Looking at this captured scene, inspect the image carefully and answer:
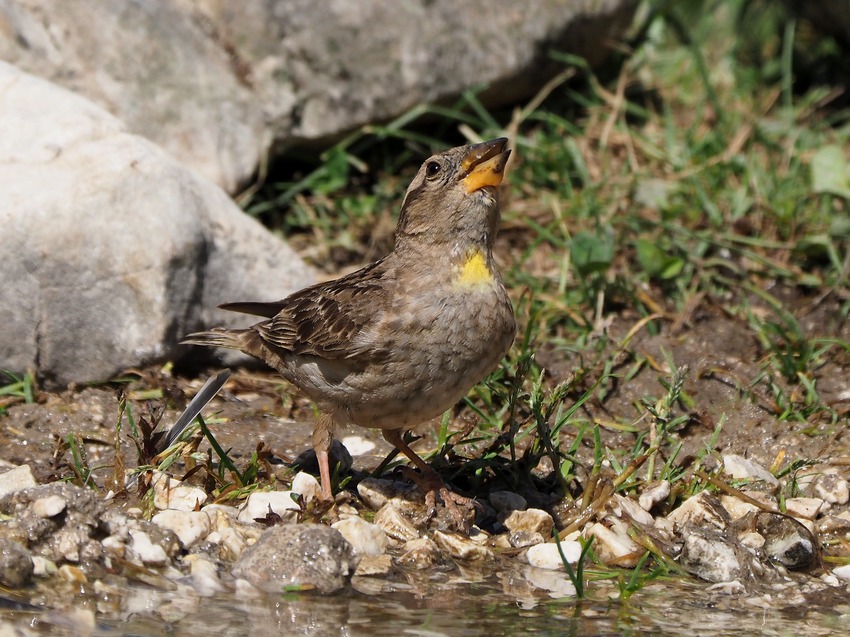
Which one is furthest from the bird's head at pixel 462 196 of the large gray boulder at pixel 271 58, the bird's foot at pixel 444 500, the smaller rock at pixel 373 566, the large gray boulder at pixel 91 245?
the large gray boulder at pixel 271 58

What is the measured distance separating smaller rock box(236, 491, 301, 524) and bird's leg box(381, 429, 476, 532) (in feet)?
1.84

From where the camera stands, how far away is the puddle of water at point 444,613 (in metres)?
3.79

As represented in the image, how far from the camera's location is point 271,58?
25.5 feet

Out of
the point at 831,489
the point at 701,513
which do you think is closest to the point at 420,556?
the point at 701,513

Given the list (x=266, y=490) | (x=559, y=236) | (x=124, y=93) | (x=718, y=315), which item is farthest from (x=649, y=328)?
(x=124, y=93)

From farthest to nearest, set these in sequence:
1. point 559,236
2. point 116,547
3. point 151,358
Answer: point 559,236 < point 151,358 < point 116,547

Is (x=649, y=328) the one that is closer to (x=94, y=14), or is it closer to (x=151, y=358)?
(x=151, y=358)

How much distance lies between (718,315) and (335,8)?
3.31 meters

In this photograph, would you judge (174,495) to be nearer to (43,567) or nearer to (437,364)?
(43,567)

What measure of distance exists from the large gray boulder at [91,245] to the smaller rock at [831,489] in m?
3.17

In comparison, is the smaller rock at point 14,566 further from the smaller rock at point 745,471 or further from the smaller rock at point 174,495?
the smaller rock at point 745,471

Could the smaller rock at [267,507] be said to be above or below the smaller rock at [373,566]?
above

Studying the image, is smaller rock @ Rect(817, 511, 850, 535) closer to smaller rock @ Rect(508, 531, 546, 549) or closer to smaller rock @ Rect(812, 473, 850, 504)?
smaller rock @ Rect(812, 473, 850, 504)

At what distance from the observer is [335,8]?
7.97 meters
